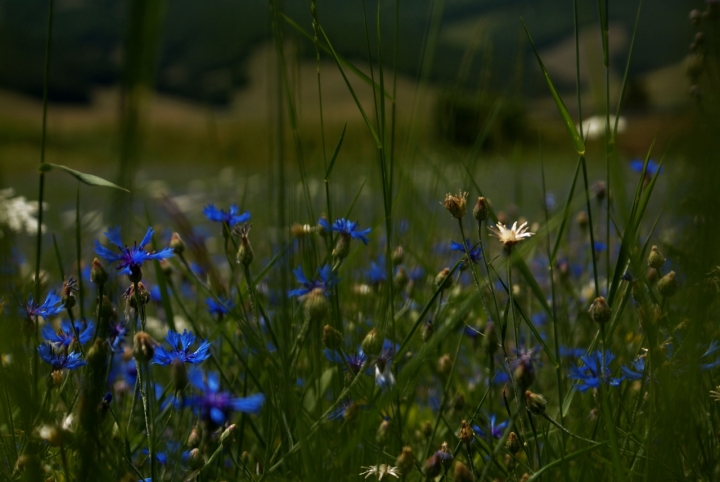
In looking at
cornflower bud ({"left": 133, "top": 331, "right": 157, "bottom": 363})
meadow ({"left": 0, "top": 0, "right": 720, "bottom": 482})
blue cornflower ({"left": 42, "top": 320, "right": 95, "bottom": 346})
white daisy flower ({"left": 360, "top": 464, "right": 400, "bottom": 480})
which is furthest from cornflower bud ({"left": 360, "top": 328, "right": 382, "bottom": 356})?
blue cornflower ({"left": 42, "top": 320, "right": 95, "bottom": 346})

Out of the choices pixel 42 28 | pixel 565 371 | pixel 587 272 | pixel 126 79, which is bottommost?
pixel 565 371

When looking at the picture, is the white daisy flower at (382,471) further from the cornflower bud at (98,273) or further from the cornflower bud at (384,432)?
the cornflower bud at (98,273)

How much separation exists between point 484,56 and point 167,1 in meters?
1.12

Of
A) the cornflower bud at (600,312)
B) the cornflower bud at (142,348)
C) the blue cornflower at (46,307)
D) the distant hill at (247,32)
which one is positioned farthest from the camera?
the blue cornflower at (46,307)

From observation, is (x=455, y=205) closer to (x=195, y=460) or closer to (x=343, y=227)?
(x=343, y=227)

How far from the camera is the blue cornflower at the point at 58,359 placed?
68 centimetres

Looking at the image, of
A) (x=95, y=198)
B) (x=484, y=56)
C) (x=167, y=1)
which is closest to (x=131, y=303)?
(x=167, y=1)

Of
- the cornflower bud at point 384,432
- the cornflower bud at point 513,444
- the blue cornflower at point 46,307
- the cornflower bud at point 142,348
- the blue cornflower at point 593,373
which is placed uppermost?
the cornflower bud at point 142,348

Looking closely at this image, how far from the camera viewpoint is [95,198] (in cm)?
236

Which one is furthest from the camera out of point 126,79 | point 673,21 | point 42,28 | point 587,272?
point 587,272

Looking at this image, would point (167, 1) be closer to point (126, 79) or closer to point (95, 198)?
point (126, 79)

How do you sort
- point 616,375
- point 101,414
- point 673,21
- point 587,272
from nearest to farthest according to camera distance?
1. point 673,21
2. point 101,414
3. point 616,375
4. point 587,272

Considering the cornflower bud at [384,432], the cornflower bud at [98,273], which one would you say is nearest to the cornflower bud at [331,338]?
the cornflower bud at [384,432]

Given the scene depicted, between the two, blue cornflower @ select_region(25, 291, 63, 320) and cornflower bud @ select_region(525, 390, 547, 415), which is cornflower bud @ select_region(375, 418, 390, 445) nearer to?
cornflower bud @ select_region(525, 390, 547, 415)
